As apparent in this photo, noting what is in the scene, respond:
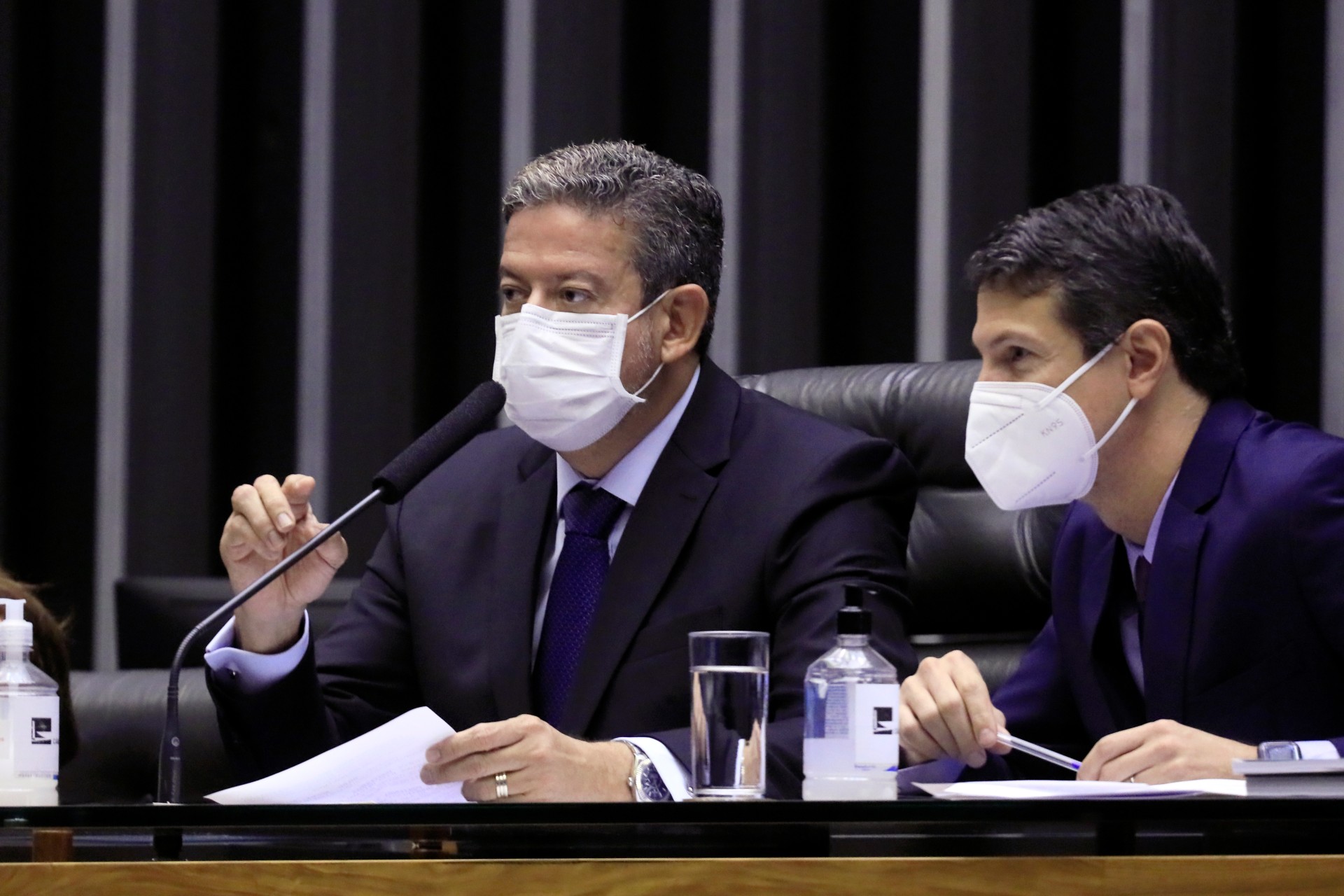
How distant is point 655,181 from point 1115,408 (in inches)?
22.0

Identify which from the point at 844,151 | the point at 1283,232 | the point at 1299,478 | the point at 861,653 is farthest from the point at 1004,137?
the point at 861,653

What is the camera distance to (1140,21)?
2.85 meters

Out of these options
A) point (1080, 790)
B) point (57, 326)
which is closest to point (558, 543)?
point (1080, 790)

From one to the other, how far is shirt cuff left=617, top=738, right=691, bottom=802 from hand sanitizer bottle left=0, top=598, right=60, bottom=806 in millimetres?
445

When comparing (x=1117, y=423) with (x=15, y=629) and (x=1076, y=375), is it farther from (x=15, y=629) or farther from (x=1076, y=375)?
(x=15, y=629)

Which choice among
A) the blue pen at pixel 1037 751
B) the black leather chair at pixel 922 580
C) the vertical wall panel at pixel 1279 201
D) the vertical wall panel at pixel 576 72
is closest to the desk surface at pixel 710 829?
the blue pen at pixel 1037 751

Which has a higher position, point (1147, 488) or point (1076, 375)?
point (1076, 375)

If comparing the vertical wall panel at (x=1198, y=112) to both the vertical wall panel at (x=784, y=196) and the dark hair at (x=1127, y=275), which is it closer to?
the vertical wall panel at (x=784, y=196)

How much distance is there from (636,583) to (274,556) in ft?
1.23

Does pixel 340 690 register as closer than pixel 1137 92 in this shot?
Yes

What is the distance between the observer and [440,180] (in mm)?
3109

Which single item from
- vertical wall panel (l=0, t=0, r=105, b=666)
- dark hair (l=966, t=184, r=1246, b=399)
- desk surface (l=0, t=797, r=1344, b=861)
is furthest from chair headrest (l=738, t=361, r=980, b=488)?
vertical wall panel (l=0, t=0, r=105, b=666)

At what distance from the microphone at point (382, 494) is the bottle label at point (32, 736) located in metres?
0.11

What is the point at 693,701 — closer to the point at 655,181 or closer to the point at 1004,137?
the point at 655,181
